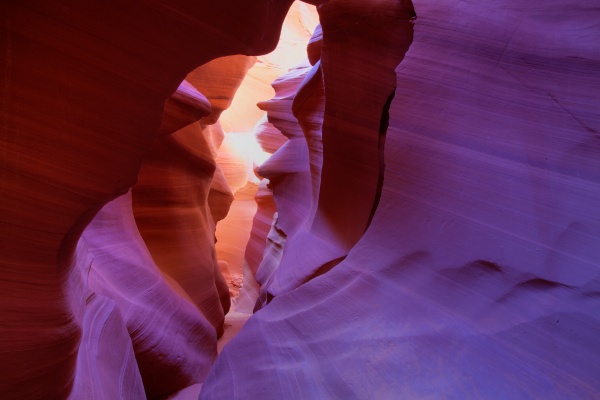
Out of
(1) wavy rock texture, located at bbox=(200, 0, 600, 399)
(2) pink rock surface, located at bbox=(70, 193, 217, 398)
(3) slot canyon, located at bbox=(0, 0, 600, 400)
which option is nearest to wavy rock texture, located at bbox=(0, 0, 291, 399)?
(3) slot canyon, located at bbox=(0, 0, 600, 400)

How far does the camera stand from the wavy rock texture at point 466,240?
158 cm

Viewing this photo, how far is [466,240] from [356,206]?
45.1 inches

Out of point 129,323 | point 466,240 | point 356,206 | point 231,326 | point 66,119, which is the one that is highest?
point 66,119

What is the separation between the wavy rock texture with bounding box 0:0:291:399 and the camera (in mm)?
1277

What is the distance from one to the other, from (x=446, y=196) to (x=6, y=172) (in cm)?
188

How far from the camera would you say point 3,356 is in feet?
4.44

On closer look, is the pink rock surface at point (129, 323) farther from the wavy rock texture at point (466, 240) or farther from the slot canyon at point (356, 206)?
the wavy rock texture at point (466, 240)

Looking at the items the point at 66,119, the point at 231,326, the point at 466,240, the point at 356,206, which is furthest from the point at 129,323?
the point at 231,326

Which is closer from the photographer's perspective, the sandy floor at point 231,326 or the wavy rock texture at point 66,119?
the wavy rock texture at point 66,119

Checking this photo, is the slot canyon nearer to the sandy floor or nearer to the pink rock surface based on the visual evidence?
the pink rock surface

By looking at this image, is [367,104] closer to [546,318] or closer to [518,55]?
[518,55]

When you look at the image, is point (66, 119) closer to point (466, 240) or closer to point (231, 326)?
point (466, 240)

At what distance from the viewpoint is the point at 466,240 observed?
199 cm

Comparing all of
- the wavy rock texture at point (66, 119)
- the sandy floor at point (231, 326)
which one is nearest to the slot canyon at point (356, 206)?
the wavy rock texture at point (66, 119)
